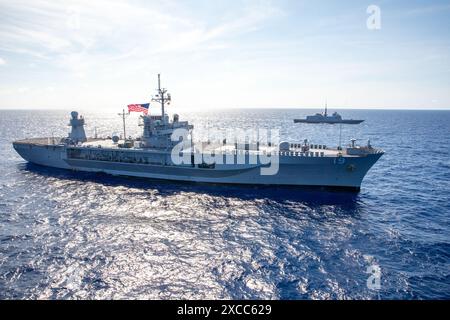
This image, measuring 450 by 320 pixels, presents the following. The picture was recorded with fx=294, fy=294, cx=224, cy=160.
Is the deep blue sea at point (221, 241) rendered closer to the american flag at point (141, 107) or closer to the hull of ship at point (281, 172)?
the hull of ship at point (281, 172)

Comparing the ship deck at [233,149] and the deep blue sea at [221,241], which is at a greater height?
the ship deck at [233,149]

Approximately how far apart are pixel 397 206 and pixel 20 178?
60040 millimetres

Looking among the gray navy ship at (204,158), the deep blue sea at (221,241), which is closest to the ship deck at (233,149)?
the gray navy ship at (204,158)

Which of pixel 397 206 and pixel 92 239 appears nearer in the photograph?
pixel 92 239

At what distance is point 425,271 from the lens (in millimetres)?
23547

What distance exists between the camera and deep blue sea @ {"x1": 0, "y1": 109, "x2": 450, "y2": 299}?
71.1 ft

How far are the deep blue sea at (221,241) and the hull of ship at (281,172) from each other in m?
1.46

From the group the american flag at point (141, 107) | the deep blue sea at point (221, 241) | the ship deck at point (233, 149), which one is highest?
the american flag at point (141, 107)

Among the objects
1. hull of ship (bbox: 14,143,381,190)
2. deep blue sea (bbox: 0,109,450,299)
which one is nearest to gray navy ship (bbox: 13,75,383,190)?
hull of ship (bbox: 14,143,381,190)

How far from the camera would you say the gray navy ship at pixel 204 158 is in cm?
4216

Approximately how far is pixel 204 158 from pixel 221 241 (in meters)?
19.0

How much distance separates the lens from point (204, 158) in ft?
149

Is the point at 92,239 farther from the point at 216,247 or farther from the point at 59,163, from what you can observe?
the point at 59,163
